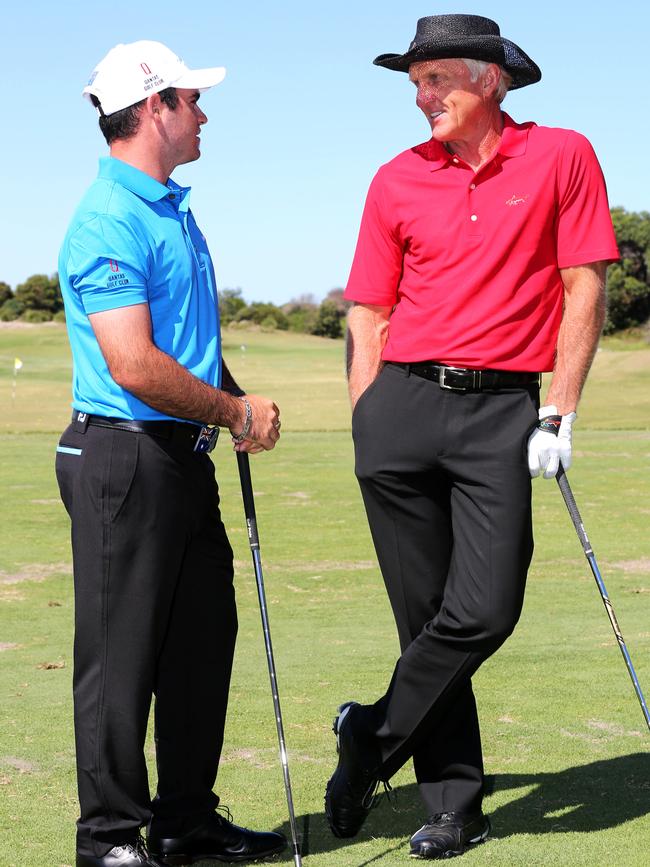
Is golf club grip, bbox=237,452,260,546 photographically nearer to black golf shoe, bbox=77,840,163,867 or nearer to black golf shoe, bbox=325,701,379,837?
black golf shoe, bbox=325,701,379,837

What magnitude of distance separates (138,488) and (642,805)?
1.85m

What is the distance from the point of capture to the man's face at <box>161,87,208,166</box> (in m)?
3.91

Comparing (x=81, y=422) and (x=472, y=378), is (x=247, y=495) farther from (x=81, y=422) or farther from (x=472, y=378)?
(x=472, y=378)

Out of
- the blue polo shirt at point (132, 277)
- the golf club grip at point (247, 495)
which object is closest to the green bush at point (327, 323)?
the golf club grip at point (247, 495)

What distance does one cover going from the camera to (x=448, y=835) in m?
3.97

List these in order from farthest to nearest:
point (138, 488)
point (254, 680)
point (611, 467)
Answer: point (611, 467), point (254, 680), point (138, 488)

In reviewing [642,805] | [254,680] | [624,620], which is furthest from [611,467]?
[642,805]

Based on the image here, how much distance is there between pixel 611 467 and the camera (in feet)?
53.2

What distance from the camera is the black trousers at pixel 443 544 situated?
3996mm

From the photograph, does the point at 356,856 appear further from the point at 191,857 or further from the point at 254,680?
the point at 254,680

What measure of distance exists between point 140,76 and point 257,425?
3.35 ft

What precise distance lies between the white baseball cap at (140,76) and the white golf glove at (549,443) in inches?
52.8

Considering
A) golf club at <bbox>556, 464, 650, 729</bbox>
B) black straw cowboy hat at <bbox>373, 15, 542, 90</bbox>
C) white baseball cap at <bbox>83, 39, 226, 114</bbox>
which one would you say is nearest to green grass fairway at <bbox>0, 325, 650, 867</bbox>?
golf club at <bbox>556, 464, 650, 729</bbox>

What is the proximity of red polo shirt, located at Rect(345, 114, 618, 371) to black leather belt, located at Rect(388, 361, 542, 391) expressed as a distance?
0.08 ft
